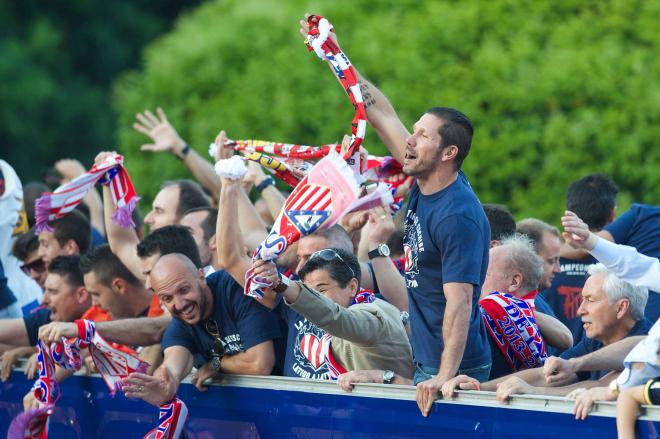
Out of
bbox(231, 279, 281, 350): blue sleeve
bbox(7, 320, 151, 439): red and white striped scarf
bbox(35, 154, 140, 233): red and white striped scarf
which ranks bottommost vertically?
bbox(7, 320, 151, 439): red and white striped scarf

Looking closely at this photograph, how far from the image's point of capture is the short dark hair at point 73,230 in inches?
328

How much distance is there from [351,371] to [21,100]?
1385 cm

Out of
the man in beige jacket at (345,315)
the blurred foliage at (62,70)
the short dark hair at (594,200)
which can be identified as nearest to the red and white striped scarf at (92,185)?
the man in beige jacket at (345,315)

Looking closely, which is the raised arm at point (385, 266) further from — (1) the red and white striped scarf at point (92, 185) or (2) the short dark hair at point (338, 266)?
(1) the red and white striped scarf at point (92, 185)

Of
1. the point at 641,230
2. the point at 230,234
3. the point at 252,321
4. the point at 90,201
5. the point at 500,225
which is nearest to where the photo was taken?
the point at 230,234

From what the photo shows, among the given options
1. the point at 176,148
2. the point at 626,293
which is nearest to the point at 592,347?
the point at 626,293

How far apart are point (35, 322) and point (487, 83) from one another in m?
4.45

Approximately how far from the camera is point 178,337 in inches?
244

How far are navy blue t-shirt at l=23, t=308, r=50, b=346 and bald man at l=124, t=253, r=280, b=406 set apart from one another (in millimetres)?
1508

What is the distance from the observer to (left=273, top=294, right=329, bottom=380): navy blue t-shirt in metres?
5.86

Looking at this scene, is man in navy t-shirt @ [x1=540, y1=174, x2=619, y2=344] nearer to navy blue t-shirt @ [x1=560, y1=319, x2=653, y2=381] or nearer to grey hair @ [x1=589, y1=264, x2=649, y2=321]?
navy blue t-shirt @ [x1=560, y1=319, x2=653, y2=381]

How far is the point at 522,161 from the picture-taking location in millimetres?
9859

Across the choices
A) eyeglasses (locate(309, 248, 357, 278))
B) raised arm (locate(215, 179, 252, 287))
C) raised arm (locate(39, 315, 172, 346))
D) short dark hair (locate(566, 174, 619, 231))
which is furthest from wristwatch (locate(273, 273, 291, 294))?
short dark hair (locate(566, 174, 619, 231))

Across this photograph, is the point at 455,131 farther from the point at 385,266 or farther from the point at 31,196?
the point at 31,196
